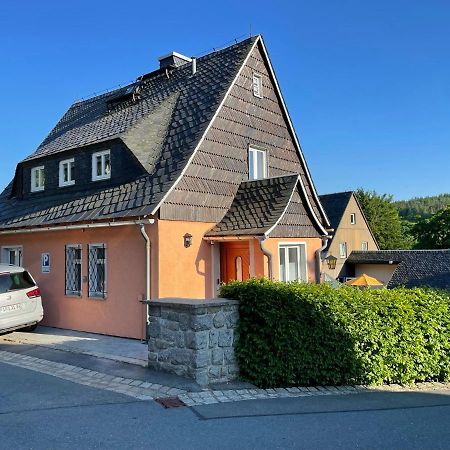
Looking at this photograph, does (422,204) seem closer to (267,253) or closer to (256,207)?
(256,207)

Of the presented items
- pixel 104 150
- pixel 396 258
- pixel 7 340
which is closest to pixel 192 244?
pixel 104 150

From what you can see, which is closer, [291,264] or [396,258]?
[291,264]

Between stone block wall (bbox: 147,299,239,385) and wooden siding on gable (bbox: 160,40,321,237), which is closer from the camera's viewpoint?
stone block wall (bbox: 147,299,239,385)

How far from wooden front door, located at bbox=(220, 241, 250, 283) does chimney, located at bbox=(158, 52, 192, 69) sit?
360 inches

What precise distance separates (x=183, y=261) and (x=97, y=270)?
8.62ft

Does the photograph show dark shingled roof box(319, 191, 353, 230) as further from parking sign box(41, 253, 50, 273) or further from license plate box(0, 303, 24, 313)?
license plate box(0, 303, 24, 313)

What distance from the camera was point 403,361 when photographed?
8344mm

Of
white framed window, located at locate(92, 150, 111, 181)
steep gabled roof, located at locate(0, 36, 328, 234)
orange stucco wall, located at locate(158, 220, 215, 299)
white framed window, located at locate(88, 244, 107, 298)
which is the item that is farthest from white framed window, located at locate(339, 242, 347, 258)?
white framed window, located at locate(88, 244, 107, 298)

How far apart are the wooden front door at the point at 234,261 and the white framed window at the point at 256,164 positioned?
2775 mm

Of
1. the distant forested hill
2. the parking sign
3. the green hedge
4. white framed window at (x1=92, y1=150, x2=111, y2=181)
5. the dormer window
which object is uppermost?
the distant forested hill

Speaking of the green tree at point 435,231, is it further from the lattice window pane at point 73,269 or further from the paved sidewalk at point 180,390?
the lattice window pane at point 73,269

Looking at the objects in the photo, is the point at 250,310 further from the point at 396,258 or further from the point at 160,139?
the point at 396,258

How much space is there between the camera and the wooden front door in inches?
506

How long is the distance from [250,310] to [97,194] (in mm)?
7287
